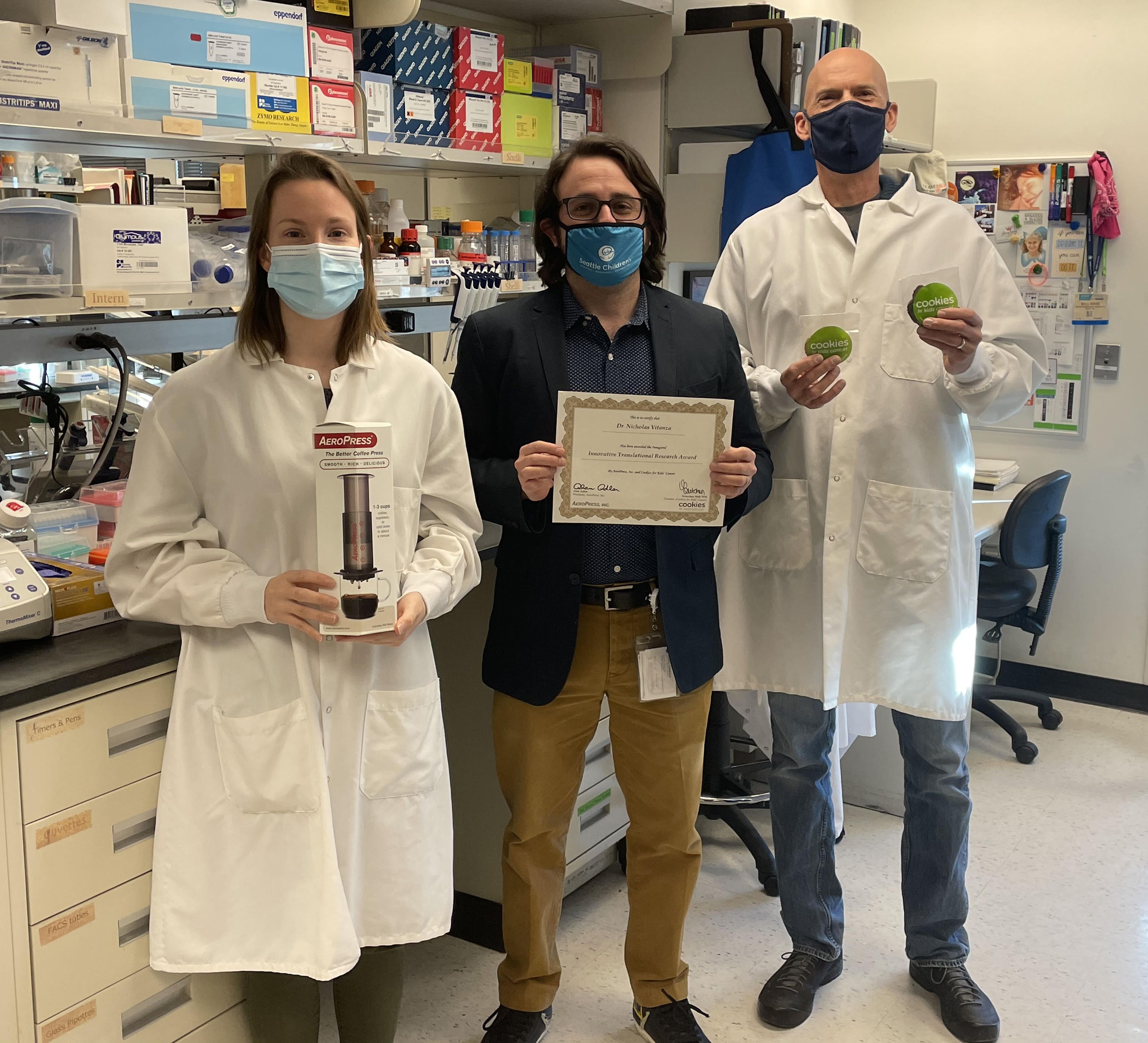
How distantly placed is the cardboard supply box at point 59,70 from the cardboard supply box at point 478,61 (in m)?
1.11

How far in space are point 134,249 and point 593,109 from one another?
1.89 metres

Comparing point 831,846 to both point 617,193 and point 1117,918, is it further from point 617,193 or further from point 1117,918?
point 617,193

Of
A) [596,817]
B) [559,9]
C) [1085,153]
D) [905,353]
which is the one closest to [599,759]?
[596,817]

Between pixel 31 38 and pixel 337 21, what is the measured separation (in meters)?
0.96

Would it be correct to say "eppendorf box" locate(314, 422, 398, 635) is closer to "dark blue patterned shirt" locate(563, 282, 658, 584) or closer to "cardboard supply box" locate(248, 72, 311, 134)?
"dark blue patterned shirt" locate(563, 282, 658, 584)

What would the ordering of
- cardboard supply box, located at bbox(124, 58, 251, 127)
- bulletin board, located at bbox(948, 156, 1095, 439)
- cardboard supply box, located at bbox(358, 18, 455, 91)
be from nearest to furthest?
cardboard supply box, located at bbox(124, 58, 251, 127) < cardboard supply box, located at bbox(358, 18, 455, 91) < bulletin board, located at bbox(948, 156, 1095, 439)

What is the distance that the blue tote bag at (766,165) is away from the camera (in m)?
3.48

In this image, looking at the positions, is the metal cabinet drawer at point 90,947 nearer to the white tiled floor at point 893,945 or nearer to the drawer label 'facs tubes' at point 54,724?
the drawer label 'facs tubes' at point 54,724

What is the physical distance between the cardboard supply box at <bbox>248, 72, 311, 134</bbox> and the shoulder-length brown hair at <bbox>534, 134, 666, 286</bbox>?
0.71 meters

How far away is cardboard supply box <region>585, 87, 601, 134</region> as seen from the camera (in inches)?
144

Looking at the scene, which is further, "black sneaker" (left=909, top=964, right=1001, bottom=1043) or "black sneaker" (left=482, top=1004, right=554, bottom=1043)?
"black sneaker" (left=909, top=964, right=1001, bottom=1043)

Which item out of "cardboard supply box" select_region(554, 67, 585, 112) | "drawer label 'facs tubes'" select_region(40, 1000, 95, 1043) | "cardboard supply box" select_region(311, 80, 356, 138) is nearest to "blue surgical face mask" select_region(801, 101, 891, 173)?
"cardboard supply box" select_region(311, 80, 356, 138)

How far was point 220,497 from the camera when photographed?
5.99ft

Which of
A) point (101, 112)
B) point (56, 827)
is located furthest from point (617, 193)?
point (56, 827)
